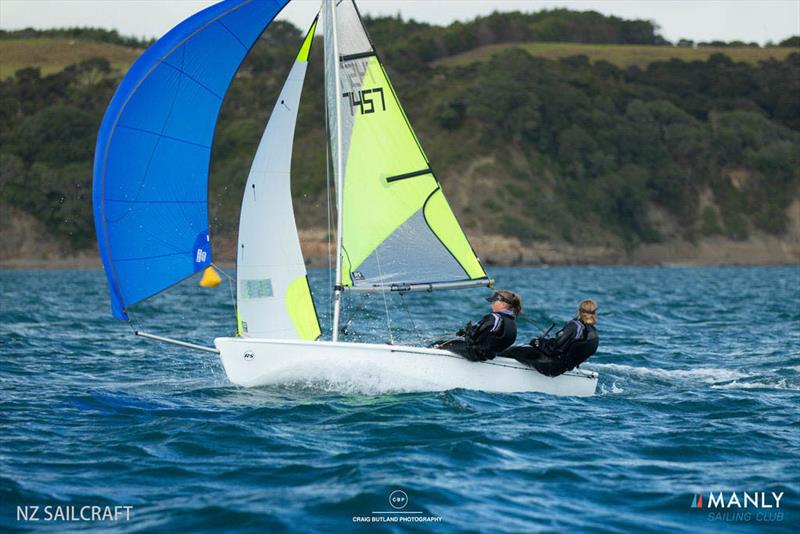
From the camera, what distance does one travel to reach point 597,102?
86.3 m

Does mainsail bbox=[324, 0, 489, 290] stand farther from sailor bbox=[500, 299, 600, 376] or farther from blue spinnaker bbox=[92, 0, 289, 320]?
sailor bbox=[500, 299, 600, 376]

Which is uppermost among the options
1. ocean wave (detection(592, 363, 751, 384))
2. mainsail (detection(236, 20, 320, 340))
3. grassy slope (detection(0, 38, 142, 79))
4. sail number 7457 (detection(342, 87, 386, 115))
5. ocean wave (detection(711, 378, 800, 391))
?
grassy slope (detection(0, 38, 142, 79))

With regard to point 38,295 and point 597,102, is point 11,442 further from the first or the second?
point 597,102

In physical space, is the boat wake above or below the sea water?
below

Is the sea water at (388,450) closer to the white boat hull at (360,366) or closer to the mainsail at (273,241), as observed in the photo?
the white boat hull at (360,366)

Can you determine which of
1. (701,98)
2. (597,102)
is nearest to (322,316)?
(597,102)

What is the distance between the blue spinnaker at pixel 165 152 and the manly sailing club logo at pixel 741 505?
242 inches

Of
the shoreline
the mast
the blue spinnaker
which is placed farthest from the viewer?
the shoreline

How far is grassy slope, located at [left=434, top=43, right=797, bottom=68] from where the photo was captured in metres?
100

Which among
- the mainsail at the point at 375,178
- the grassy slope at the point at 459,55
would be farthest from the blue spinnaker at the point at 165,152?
Answer: the grassy slope at the point at 459,55

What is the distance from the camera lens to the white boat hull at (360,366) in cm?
1187

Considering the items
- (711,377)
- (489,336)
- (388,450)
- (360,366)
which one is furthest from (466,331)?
(711,377)

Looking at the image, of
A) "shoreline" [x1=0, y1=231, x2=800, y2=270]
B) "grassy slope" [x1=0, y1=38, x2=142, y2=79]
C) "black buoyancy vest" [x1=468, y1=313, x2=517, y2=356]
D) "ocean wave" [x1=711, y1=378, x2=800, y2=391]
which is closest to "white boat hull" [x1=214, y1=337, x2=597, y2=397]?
"black buoyancy vest" [x1=468, y1=313, x2=517, y2=356]

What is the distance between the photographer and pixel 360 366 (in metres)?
11.9
